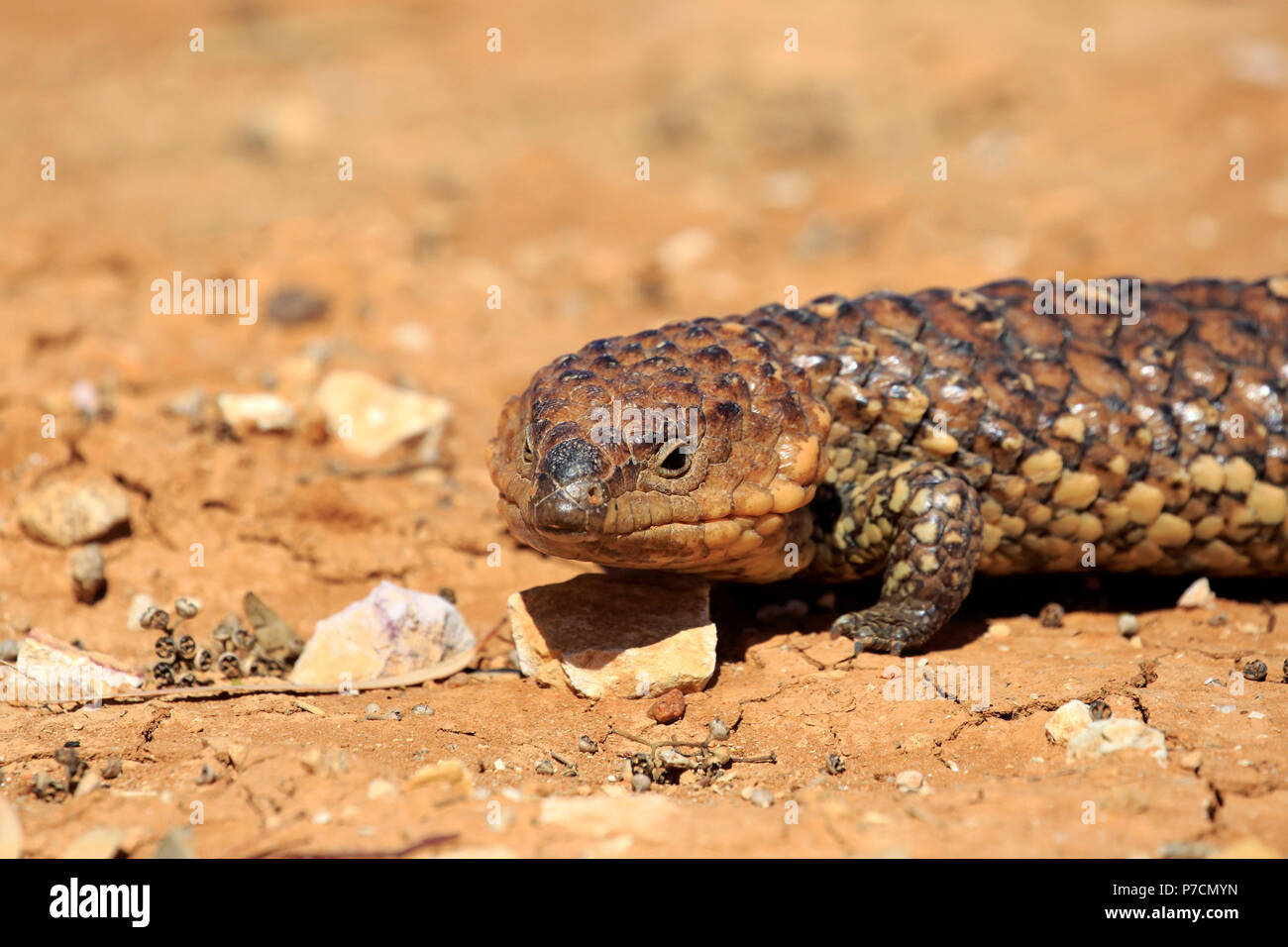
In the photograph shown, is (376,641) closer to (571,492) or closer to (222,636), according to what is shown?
(222,636)

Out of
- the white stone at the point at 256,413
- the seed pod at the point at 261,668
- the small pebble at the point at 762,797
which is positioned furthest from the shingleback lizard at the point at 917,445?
the white stone at the point at 256,413

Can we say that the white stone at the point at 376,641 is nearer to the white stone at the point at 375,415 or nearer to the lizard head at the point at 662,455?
the lizard head at the point at 662,455

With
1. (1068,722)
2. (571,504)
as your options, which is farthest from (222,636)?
(1068,722)

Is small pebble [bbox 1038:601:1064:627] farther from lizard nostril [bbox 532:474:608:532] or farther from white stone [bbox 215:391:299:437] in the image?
white stone [bbox 215:391:299:437]

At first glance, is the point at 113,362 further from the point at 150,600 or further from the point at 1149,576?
the point at 1149,576

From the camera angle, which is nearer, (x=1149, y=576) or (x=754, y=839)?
(x=754, y=839)
